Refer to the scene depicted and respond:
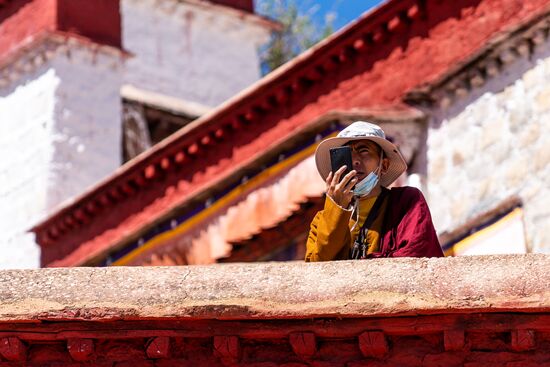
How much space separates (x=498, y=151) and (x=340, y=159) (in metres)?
7.09

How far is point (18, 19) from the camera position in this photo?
20109mm

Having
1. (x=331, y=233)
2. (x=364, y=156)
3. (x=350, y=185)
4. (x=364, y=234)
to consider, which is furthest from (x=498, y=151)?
(x=331, y=233)

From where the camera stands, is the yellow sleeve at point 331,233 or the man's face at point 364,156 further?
the man's face at point 364,156

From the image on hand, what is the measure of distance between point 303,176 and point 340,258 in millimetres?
7957

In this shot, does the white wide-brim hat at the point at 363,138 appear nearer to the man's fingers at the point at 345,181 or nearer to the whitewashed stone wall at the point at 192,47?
the man's fingers at the point at 345,181

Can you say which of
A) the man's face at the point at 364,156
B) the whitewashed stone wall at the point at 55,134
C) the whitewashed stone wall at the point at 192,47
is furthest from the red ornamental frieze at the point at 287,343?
the whitewashed stone wall at the point at 192,47

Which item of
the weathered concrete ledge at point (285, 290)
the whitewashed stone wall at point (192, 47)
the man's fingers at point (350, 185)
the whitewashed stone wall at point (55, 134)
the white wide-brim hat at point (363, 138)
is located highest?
the whitewashed stone wall at point (192, 47)

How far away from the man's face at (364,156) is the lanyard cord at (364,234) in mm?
119

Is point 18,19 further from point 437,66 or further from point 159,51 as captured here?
point 437,66

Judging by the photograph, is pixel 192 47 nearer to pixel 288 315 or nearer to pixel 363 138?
pixel 363 138

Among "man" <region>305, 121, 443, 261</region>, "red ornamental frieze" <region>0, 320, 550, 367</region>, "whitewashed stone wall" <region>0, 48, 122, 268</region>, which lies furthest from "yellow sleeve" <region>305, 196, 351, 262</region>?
"whitewashed stone wall" <region>0, 48, 122, 268</region>

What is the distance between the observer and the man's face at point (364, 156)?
6.86 m

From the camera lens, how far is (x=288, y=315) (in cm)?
587

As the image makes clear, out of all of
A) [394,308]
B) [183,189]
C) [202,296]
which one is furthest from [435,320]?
[183,189]
